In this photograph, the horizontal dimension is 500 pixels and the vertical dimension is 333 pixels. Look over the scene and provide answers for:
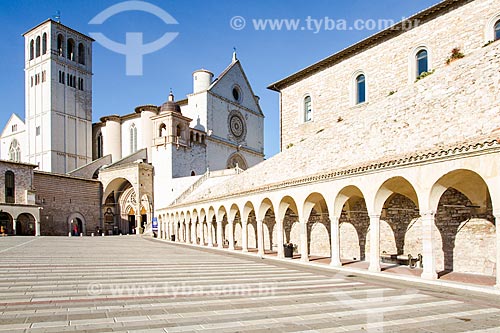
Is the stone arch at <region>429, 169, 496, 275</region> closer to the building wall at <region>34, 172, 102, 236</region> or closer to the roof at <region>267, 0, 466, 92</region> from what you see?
the roof at <region>267, 0, 466, 92</region>

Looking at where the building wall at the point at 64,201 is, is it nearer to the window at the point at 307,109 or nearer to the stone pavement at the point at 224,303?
the window at the point at 307,109

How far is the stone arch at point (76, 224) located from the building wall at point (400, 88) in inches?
1041

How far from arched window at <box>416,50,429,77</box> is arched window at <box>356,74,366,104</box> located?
374cm

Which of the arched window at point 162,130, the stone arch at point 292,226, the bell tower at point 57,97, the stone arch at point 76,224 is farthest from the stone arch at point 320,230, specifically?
the bell tower at point 57,97

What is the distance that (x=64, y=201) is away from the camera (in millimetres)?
44781

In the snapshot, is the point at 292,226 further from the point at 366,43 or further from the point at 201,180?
the point at 201,180

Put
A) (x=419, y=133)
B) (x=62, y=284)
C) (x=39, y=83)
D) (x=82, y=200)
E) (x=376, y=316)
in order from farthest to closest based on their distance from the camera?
(x=39, y=83)
(x=82, y=200)
(x=419, y=133)
(x=62, y=284)
(x=376, y=316)

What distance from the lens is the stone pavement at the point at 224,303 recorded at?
723 cm

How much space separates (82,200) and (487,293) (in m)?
43.4

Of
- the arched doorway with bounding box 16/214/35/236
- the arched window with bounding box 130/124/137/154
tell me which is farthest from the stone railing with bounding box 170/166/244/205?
the arched window with bounding box 130/124/137/154

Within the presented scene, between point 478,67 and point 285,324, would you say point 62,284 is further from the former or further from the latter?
point 478,67

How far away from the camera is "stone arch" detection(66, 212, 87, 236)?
44969mm

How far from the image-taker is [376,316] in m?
8.05

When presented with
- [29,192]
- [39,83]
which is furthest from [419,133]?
[39,83]
